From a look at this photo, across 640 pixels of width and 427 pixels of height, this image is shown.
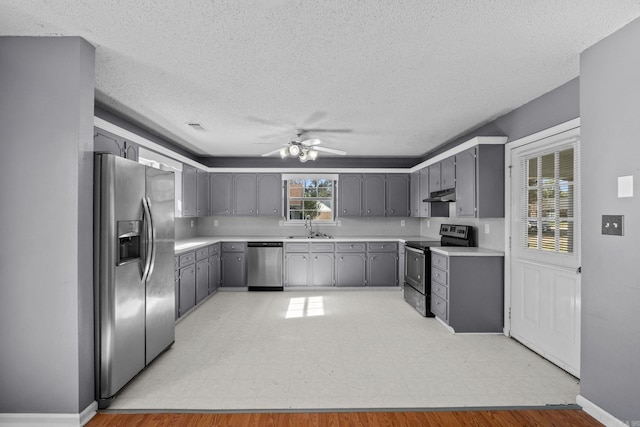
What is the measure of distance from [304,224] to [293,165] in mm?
1177

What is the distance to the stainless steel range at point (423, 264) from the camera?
4.18 meters

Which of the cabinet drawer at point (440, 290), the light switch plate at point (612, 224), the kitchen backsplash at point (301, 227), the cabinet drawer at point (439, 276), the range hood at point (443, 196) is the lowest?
the cabinet drawer at point (440, 290)

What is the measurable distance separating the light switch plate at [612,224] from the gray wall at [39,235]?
11.2 ft

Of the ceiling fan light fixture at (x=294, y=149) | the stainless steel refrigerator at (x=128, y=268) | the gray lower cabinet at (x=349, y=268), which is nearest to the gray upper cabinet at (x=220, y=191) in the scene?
the gray lower cabinet at (x=349, y=268)

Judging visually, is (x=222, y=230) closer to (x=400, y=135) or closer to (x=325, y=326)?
(x=325, y=326)

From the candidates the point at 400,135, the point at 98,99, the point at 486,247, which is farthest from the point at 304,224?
the point at 98,99

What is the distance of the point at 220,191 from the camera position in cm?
596

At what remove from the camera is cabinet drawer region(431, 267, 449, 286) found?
3.74m

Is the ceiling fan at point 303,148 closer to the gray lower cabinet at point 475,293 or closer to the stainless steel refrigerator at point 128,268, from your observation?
the stainless steel refrigerator at point 128,268

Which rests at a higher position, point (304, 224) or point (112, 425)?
point (304, 224)

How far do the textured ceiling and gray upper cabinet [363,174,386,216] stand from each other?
2343 millimetres

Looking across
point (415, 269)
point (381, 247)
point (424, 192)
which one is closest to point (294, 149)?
point (415, 269)

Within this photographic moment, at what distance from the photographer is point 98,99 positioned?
316 cm

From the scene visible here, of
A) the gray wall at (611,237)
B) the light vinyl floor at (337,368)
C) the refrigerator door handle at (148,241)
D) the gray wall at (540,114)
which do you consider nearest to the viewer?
the gray wall at (611,237)
